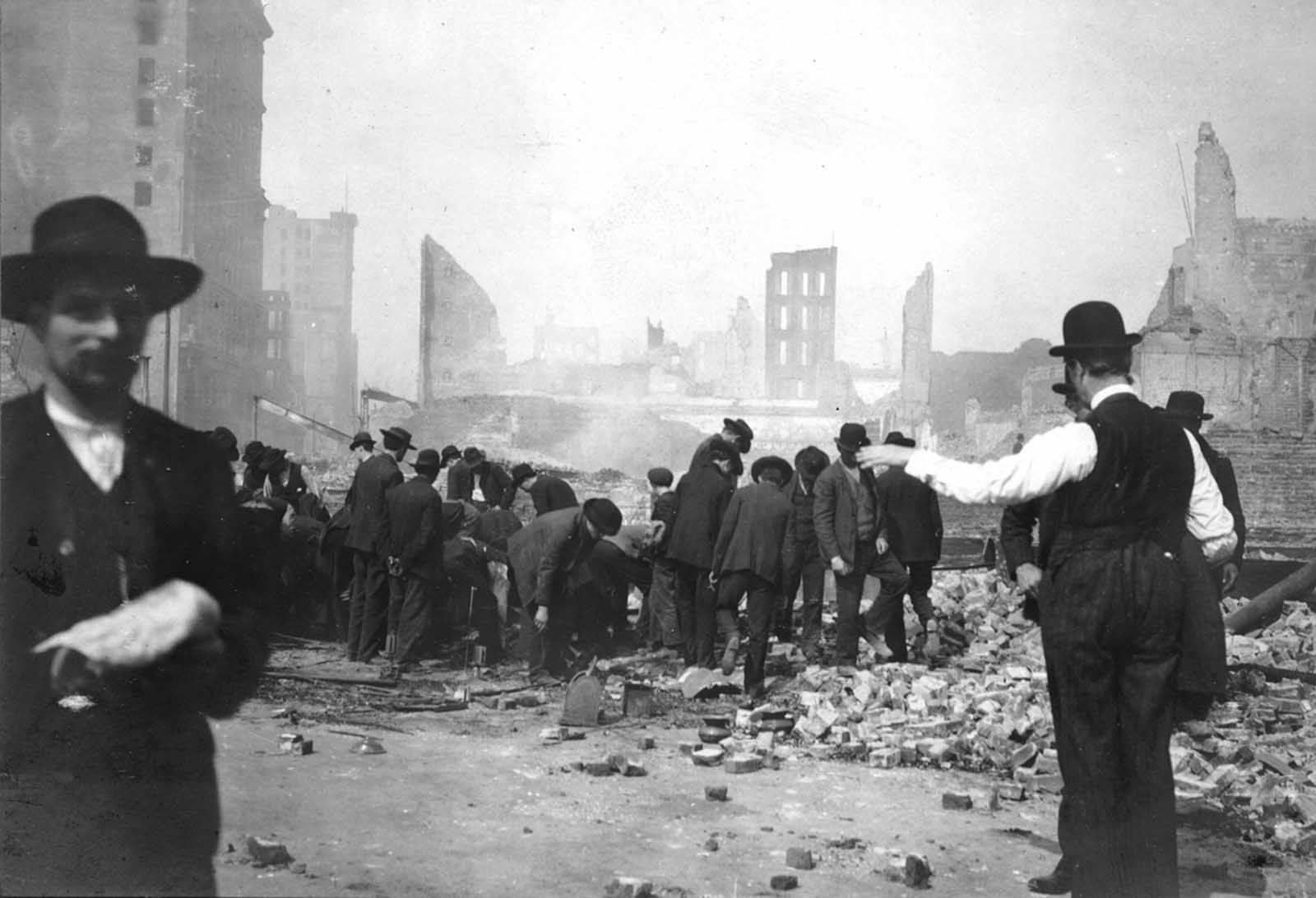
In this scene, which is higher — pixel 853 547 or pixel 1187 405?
pixel 1187 405

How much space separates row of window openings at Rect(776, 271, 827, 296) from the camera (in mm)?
27266

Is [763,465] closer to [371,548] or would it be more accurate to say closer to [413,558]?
Result: [413,558]

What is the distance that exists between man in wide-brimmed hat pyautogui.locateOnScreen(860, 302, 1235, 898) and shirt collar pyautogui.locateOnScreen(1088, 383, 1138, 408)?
0.04ft

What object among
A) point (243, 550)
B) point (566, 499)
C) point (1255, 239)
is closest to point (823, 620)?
point (566, 499)

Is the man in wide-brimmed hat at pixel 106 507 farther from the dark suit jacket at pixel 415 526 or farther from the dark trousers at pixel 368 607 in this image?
the dark trousers at pixel 368 607

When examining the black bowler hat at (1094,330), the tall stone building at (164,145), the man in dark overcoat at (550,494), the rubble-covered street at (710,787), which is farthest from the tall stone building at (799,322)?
the black bowler hat at (1094,330)

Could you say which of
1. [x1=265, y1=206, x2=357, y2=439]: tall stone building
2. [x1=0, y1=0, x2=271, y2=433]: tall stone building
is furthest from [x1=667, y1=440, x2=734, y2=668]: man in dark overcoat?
[x1=265, y1=206, x2=357, y2=439]: tall stone building

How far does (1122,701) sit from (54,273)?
3.71 m

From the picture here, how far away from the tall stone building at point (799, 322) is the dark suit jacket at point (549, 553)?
490 inches

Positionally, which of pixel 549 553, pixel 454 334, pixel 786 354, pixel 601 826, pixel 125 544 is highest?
pixel 786 354

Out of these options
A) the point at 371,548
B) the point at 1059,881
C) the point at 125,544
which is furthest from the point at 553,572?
the point at 125,544

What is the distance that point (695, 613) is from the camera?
9695 mm

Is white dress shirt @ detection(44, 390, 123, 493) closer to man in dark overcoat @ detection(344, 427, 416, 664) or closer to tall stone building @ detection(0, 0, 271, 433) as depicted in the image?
tall stone building @ detection(0, 0, 271, 433)

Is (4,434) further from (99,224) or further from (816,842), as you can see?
(816,842)
